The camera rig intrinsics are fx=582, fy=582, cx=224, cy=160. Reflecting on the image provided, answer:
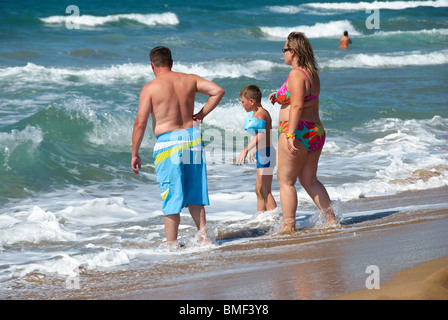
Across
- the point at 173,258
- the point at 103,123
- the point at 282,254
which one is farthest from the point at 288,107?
the point at 103,123

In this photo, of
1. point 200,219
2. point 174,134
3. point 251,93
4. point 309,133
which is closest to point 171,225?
point 200,219

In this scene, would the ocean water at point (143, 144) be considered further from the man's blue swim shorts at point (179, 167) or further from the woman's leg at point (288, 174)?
the man's blue swim shorts at point (179, 167)

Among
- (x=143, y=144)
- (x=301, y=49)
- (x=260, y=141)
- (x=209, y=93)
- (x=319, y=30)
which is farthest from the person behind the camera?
(x=319, y=30)

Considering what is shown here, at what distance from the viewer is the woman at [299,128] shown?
15.7 ft

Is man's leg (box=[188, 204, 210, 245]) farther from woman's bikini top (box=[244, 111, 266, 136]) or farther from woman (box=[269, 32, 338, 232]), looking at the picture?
woman's bikini top (box=[244, 111, 266, 136])

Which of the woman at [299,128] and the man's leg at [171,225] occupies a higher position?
the woman at [299,128]

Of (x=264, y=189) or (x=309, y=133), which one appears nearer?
(x=309, y=133)

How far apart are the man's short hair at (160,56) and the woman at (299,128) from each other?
→ 99cm

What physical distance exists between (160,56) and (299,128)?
4.34 feet

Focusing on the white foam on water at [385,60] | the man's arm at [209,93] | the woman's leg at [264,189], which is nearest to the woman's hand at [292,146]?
the man's arm at [209,93]

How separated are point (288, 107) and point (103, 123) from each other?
→ 661 cm

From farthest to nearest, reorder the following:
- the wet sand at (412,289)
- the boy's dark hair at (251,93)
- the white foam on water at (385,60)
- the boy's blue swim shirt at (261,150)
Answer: the white foam on water at (385,60)
the boy's blue swim shirt at (261,150)
the boy's dark hair at (251,93)
the wet sand at (412,289)

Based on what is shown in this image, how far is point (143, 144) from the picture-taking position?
35.3ft

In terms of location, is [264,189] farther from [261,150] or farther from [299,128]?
[299,128]
